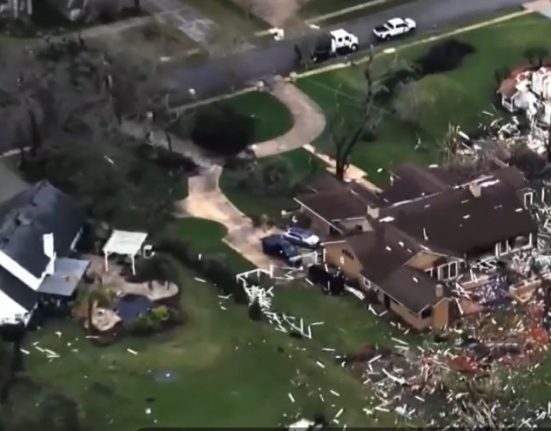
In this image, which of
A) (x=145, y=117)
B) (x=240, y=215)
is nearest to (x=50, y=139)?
(x=145, y=117)

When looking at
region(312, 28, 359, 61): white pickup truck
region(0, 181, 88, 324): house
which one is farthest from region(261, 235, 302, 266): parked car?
region(312, 28, 359, 61): white pickup truck

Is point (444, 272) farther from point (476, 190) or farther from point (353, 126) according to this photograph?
point (353, 126)

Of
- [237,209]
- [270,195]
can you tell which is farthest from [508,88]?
[237,209]

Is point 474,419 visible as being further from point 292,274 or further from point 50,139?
point 50,139

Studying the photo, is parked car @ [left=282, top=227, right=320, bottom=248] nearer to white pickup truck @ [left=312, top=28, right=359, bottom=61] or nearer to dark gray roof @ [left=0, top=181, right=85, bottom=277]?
dark gray roof @ [left=0, top=181, right=85, bottom=277]

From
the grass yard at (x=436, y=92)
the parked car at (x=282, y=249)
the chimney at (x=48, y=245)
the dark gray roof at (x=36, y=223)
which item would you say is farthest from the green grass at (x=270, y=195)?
the chimney at (x=48, y=245)

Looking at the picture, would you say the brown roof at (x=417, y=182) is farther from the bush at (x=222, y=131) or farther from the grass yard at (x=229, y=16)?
the grass yard at (x=229, y=16)
